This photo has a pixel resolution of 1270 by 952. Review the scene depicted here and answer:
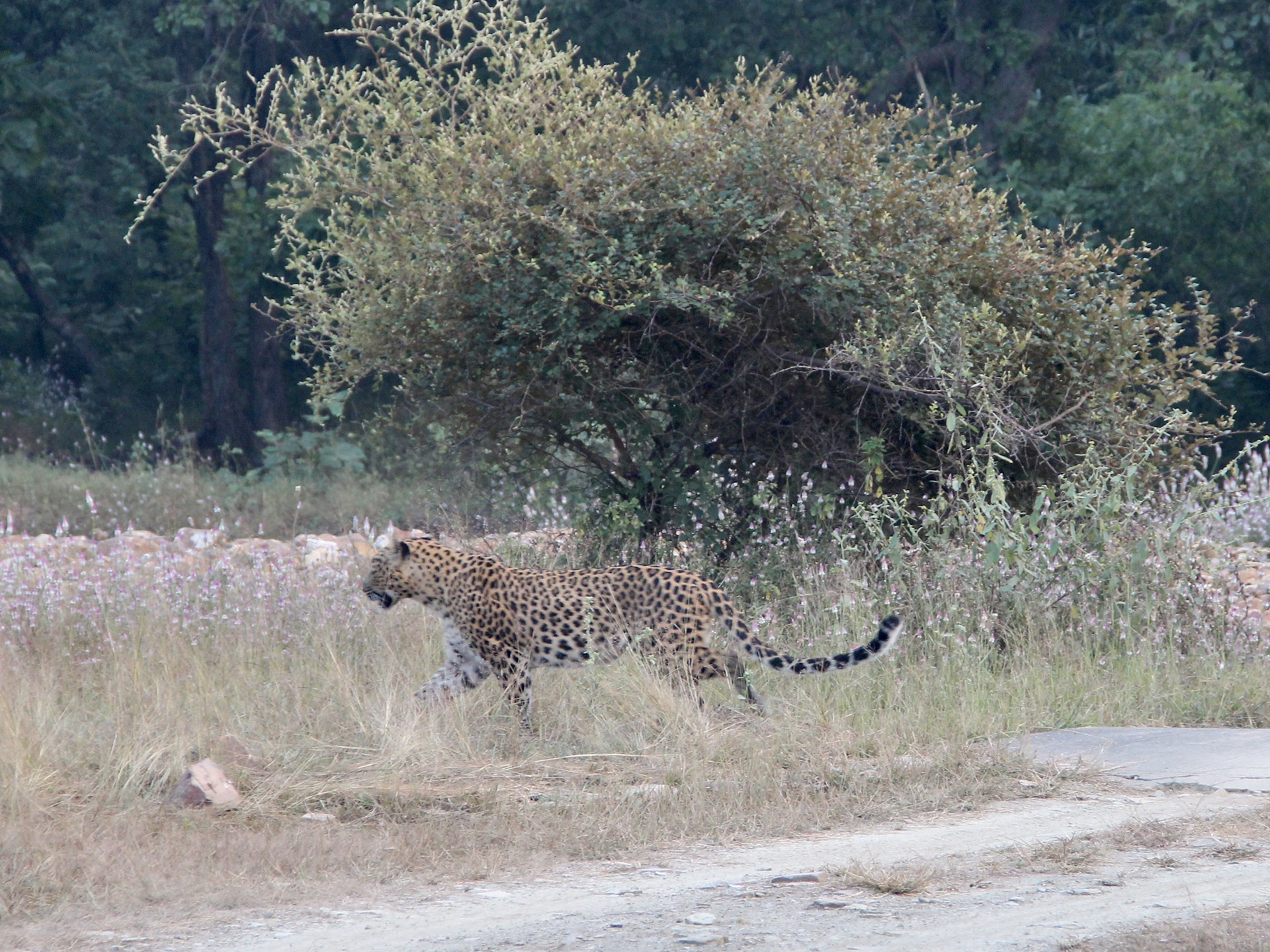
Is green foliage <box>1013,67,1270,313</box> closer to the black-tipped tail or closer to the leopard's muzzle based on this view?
the black-tipped tail

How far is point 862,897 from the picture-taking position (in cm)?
523

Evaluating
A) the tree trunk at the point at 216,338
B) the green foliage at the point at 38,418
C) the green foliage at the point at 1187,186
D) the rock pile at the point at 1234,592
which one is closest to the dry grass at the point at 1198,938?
the rock pile at the point at 1234,592

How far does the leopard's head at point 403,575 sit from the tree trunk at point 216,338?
15.7m

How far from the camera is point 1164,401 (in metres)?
10.0

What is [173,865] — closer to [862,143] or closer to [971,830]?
[971,830]

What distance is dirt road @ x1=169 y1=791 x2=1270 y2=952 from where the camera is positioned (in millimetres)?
4781

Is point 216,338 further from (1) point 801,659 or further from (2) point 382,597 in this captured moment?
(1) point 801,659

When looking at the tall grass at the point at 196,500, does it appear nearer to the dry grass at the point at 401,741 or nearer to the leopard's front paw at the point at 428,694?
the dry grass at the point at 401,741

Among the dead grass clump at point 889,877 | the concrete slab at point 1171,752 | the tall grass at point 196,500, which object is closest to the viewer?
the dead grass clump at point 889,877

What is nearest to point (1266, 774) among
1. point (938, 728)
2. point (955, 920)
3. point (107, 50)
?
point (938, 728)

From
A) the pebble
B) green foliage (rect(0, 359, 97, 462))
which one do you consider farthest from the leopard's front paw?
green foliage (rect(0, 359, 97, 462))

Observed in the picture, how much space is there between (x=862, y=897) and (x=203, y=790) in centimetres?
288

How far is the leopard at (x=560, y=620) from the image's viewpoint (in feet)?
25.2

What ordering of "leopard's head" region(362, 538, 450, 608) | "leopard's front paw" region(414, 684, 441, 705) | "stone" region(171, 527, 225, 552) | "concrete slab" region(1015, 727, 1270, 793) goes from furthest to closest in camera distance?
1. "stone" region(171, 527, 225, 552)
2. "leopard's head" region(362, 538, 450, 608)
3. "leopard's front paw" region(414, 684, 441, 705)
4. "concrete slab" region(1015, 727, 1270, 793)
